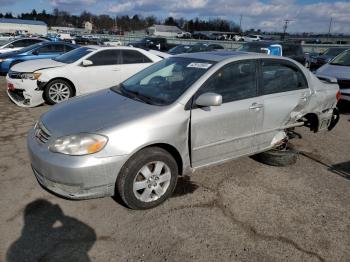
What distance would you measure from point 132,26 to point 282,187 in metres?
121

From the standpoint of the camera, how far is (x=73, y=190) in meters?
3.00

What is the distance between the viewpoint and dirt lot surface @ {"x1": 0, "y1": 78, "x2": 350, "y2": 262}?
2756 mm

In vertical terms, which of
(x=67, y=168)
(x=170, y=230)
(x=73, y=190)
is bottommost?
(x=170, y=230)

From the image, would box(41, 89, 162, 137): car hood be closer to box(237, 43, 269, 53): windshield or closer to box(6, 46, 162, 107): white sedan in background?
box(6, 46, 162, 107): white sedan in background

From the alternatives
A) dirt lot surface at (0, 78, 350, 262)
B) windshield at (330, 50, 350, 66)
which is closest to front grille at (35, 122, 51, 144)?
dirt lot surface at (0, 78, 350, 262)

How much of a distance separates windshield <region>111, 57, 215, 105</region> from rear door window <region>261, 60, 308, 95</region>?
2.67 feet

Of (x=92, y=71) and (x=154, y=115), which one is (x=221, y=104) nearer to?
(x=154, y=115)

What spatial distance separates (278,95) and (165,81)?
1521 millimetres

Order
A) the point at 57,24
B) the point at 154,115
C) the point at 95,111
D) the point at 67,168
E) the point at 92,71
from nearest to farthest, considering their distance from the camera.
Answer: the point at 67,168 < the point at 154,115 < the point at 95,111 < the point at 92,71 < the point at 57,24

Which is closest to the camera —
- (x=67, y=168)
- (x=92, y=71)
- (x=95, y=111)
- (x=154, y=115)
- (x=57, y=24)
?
(x=67, y=168)

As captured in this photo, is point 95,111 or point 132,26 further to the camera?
point 132,26

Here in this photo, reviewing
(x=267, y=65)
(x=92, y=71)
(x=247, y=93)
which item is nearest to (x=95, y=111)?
(x=247, y=93)

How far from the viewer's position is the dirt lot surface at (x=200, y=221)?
2.76m

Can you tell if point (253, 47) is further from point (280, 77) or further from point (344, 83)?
point (280, 77)
